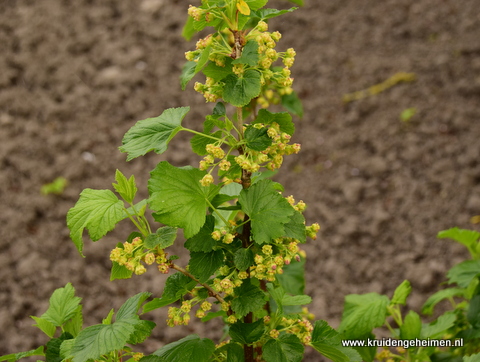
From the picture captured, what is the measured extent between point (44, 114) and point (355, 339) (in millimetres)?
2261

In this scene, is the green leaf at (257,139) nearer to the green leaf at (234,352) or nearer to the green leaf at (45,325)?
the green leaf at (234,352)

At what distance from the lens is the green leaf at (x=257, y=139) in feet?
3.33

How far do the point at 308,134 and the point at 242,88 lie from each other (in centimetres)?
205

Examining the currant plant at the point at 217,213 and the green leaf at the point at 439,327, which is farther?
the green leaf at the point at 439,327

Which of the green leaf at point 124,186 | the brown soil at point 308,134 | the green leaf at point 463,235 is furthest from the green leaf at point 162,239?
the brown soil at point 308,134

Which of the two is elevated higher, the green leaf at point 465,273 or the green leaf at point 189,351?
the green leaf at point 189,351

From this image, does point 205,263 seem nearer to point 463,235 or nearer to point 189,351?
point 189,351

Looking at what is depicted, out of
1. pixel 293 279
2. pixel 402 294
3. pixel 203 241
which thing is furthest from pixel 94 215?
pixel 402 294

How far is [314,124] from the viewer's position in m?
3.06

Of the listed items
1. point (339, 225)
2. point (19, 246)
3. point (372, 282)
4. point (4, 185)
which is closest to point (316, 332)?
point (372, 282)

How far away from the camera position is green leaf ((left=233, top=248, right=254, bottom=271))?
1048 mm

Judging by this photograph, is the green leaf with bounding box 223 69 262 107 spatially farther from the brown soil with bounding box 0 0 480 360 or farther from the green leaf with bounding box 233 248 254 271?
the brown soil with bounding box 0 0 480 360

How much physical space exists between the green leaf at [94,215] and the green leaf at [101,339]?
0.16 metres

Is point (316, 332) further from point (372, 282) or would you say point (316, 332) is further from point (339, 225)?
point (339, 225)
